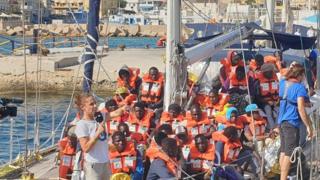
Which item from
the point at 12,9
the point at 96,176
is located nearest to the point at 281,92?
the point at 96,176

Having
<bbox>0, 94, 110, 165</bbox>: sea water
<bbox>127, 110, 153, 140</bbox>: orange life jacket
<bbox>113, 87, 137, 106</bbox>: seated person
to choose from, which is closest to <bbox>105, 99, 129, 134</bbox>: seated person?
<bbox>127, 110, 153, 140</bbox>: orange life jacket

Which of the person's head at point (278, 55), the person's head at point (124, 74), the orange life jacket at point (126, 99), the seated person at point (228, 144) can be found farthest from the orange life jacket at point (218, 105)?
the person's head at point (278, 55)

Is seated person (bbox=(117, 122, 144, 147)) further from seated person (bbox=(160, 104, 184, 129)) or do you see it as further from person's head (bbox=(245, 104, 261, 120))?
person's head (bbox=(245, 104, 261, 120))

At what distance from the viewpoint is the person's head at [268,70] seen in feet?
45.1

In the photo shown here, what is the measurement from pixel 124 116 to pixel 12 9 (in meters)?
13.8

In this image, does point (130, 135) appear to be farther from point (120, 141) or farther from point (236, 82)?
point (236, 82)

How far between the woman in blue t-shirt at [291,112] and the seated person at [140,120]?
8.06 ft

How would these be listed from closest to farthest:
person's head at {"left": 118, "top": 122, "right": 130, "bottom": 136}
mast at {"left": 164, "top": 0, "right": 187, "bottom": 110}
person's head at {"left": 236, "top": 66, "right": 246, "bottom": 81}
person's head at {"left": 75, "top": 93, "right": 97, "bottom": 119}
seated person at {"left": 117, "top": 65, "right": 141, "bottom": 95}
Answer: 1. person's head at {"left": 75, "top": 93, "right": 97, "bottom": 119}
2. person's head at {"left": 118, "top": 122, "right": 130, "bottom": 136}
3. mast at {"left": 164, "top": 0, "right": 187, "bottom": 110}
4. person's head at {"left": 236, "top": 66, "right": 246, "bottom": 81}
5. seated person at {"left": 117, "top": 65, "right": 141, "bottom": 95}

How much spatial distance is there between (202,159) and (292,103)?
4.47ft

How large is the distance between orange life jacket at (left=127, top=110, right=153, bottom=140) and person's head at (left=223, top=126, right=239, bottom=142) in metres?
1.81

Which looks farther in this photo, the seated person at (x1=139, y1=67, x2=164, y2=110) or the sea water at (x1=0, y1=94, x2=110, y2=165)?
the sea water at (x1=0, y1=94, x2=110, y2=165)

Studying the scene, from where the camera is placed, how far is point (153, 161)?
991cm

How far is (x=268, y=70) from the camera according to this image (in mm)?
13898

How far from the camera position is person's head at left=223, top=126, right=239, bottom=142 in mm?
10602
